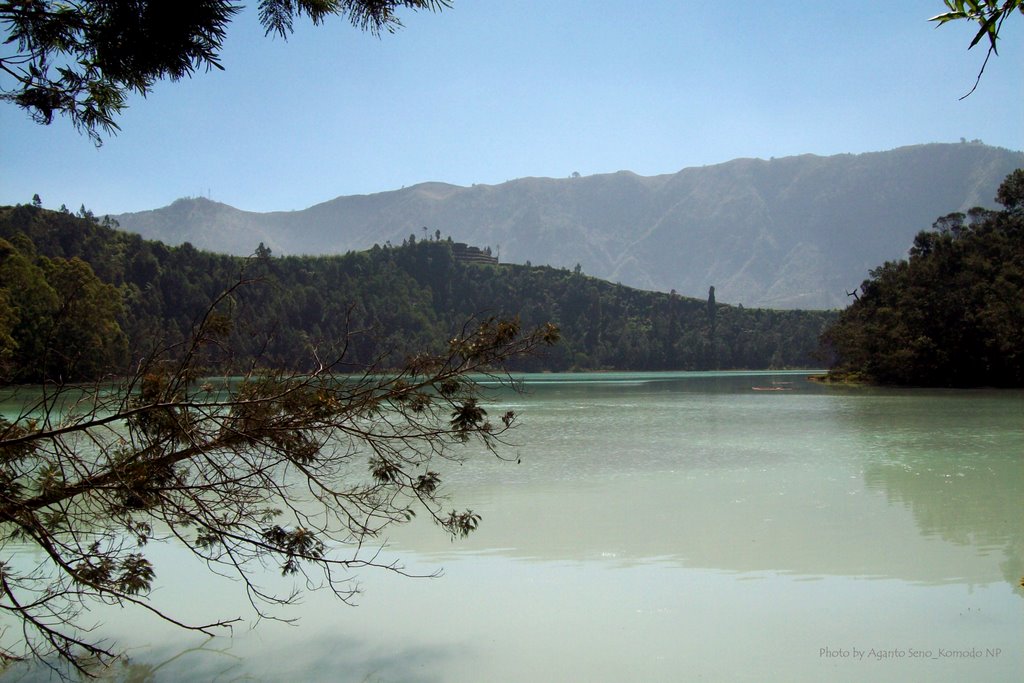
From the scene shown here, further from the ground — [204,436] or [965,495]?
[204,436]

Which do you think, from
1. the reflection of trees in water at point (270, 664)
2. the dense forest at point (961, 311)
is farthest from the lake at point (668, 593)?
the dense forest at point (961, 311)

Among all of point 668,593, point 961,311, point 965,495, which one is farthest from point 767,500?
point 961,311

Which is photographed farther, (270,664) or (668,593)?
(668,593)

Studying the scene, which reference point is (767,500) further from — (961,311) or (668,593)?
(961,311)

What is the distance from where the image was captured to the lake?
4.81 metres

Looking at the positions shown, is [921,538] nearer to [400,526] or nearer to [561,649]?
[561,649]

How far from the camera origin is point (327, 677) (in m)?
4.69

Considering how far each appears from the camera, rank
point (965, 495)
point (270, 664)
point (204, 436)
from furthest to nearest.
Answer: point (965, 495) < point (270, 664) < point (204, 436)

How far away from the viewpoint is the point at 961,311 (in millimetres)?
39781

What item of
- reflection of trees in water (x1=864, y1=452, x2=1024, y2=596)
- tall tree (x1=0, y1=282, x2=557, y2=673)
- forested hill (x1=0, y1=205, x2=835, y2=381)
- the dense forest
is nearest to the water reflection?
reflection of trees in water (x1=864, y1=452, x2=1024, y2=596)

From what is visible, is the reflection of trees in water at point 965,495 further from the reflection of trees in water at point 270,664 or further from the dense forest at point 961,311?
the dense forest at point 961,311

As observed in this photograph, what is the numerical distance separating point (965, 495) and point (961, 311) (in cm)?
3411

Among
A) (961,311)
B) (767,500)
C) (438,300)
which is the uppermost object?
(438,300)

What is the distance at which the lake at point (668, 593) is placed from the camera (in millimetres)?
4812
